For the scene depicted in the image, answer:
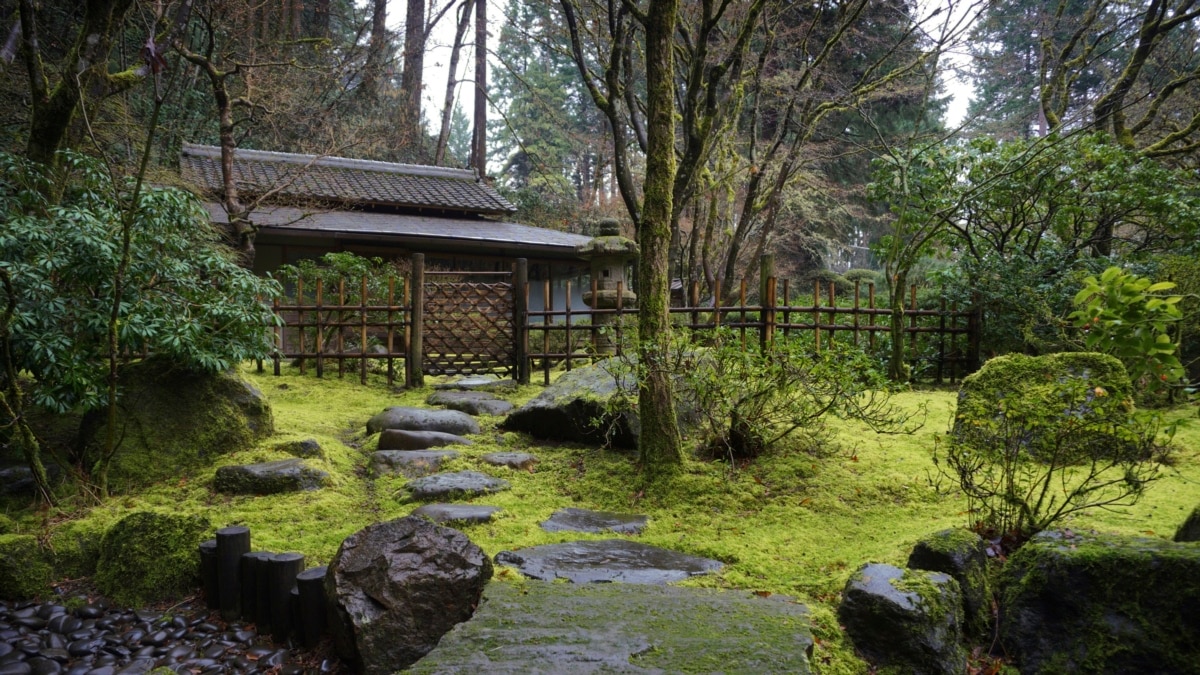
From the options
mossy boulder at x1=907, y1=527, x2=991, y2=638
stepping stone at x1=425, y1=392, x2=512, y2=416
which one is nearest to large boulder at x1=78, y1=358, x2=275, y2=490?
stepping stone at x1=425, y1=392, x2=512, y2=416

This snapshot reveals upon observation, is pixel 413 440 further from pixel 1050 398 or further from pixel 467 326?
pixel 1050 398

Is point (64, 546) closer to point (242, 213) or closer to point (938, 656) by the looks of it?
point (938, 656)

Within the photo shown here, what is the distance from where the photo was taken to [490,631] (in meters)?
2.76

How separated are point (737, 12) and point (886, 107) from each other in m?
9.94

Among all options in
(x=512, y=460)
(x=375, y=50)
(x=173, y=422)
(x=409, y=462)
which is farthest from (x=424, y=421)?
(x=375, y=50)

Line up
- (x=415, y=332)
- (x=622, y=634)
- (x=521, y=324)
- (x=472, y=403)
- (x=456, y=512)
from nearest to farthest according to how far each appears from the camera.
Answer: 1. (x=622, y=634)
2. (x=456, y=512)
3. (x=472, y=403)
4. (x=415, y=332)
5. (x=521, y=324)

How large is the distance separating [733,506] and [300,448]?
3.38 metres

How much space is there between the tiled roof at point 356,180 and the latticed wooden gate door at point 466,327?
5.18m

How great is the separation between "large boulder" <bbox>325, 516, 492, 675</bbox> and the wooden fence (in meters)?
5.47

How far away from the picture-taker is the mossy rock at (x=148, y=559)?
3.99 m

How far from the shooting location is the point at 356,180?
55.6ft

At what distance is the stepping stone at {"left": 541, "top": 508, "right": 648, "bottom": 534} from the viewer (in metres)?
4.43

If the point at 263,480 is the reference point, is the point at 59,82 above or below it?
above

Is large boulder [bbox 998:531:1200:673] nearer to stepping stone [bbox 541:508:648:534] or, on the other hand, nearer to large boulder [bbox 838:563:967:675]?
large boulder [bbox 838:563:967:675]
